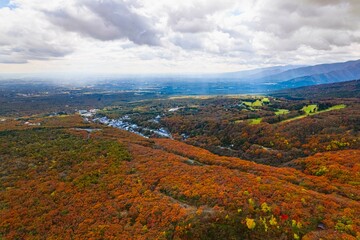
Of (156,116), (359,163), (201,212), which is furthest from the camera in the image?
(156,116)

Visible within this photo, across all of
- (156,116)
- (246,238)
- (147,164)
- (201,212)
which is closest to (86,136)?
(147,164)

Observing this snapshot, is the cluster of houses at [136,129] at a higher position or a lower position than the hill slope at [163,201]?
lower

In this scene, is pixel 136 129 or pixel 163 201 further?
pixel 136 129

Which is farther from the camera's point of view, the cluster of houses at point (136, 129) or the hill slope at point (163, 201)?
the cluster of houses at point (136, 129)

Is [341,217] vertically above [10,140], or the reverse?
[341,217]

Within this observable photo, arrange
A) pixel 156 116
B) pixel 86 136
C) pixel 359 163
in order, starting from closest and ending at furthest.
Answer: pixel 359 163 → pixel 86 136 → pixel 156 116

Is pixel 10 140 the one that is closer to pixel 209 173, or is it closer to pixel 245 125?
pixel 209 173

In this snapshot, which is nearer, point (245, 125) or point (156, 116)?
point (245, 125)

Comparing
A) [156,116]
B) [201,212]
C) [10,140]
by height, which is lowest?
[156,116]

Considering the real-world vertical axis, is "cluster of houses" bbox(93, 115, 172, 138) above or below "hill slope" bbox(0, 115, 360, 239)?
below

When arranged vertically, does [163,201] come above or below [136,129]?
above

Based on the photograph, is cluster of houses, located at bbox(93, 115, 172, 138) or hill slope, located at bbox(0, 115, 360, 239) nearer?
hill slope, located at bbox(0, 115, 360, 239)
